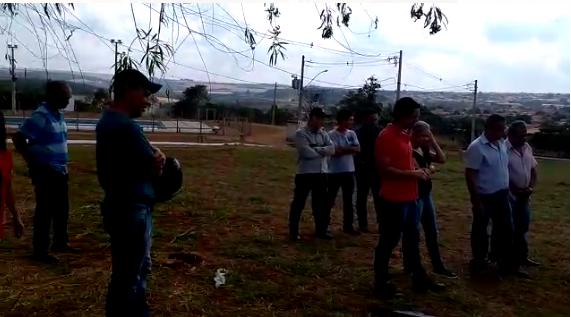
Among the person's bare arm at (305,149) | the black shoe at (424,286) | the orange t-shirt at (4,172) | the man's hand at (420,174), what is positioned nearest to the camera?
the orange t-shirt at (4,172)

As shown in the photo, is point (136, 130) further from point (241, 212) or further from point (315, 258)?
point (241, 212)

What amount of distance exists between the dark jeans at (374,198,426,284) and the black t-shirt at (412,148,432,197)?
0.70 ft

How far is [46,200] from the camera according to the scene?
5.87 meters

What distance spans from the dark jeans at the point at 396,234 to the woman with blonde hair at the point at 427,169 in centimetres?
14

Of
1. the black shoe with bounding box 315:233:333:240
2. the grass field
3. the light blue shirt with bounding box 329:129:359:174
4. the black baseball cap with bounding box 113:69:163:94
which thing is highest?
the black baseball cap with bounding box 113:69:163:94

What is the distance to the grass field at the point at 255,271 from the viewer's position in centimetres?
505

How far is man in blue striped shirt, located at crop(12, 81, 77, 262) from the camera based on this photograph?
5.61 metres

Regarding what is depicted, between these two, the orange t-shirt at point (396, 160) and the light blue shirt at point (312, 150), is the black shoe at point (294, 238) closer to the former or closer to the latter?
the light blue shirt at point (312, 150)

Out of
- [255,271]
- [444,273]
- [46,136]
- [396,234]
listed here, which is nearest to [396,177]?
[396,234]

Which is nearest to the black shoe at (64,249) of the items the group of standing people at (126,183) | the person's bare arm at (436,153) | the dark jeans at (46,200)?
the dark jeans at (46,200)

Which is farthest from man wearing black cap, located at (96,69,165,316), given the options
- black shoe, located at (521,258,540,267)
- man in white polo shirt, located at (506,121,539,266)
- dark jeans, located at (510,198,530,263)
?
black shoe, located at (521,258,540,267)

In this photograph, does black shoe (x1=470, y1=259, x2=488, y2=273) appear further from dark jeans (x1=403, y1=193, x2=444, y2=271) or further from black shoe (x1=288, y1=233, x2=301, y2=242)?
black shoe (x1=288, y1=233, x2=301, y2=242)

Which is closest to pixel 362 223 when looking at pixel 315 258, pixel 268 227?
pixel 268 227

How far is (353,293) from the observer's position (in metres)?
5.46
